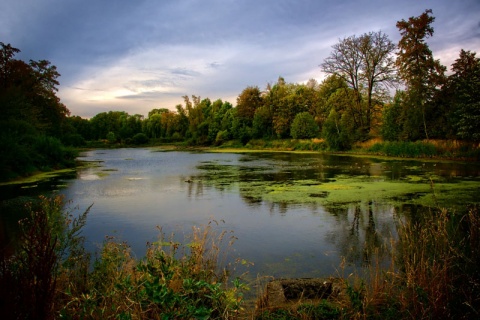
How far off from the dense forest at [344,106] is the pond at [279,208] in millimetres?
6434

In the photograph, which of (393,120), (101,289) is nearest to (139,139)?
(393,120)

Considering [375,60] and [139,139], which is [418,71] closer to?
[375,60]

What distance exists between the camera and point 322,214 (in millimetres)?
9750

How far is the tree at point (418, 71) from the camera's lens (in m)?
26.9

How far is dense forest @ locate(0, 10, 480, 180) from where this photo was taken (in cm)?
2245

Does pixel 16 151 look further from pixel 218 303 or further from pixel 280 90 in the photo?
pixel 280 90

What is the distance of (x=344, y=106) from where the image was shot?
39.3 m

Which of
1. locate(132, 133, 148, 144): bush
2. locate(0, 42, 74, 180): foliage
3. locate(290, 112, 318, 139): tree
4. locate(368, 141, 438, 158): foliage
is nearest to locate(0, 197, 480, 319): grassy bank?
locate(0, 42, 74, 180): foliage

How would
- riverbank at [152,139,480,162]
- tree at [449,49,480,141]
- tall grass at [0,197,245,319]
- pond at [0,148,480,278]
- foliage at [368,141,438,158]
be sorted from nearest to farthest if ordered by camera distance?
tall grass at [0,197,245,319], pond at [0,148,480,278], tree at [449,49,480,141], riverbank at [152,139,480,162], foliage at [368,141,438,158]

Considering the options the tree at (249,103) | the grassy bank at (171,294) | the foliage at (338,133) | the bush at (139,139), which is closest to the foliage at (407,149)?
the foliage at (338,133)

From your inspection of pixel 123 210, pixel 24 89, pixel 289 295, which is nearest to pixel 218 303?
pixel 289 295

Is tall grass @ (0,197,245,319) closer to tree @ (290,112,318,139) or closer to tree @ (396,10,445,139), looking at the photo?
tree @ (396,10,445,139)

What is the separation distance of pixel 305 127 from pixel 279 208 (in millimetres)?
35509

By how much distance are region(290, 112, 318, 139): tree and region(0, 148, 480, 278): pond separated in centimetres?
2652
